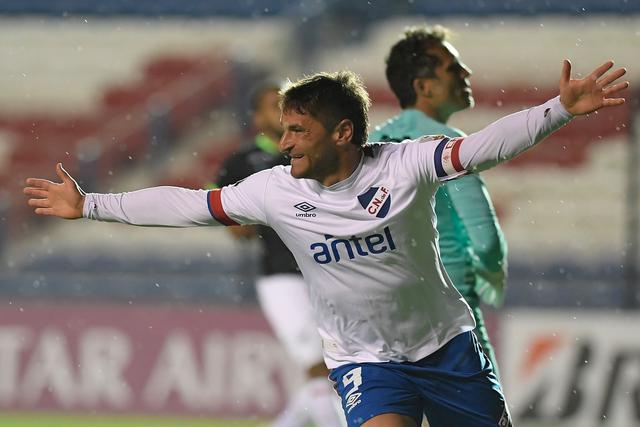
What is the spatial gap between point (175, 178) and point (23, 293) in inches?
100

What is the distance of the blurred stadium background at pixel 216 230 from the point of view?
933cm

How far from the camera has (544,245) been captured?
11734mm

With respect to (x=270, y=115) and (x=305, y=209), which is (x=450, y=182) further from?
(x=270, y=115)

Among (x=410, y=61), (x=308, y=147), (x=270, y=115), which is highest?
(x=270, y=115)

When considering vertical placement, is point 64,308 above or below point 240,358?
above

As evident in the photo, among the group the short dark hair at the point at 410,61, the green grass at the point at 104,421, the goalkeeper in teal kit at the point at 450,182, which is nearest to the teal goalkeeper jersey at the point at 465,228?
the goalkeeper in teal kit at the point at 450,182

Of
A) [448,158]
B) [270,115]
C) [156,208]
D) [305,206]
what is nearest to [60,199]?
[156,208]

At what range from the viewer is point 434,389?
4277mm

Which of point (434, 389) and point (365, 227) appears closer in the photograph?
point (365, 227)

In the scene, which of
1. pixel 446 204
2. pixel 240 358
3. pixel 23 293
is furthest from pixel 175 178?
pixel 446 204

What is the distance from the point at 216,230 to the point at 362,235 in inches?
356

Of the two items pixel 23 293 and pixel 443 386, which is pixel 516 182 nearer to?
pixel 23 293

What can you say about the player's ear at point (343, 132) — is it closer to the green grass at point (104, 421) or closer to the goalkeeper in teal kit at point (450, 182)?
the goalkeeper in teal kit at point (450, 182)

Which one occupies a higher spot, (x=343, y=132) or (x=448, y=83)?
(x=448, y=83)
